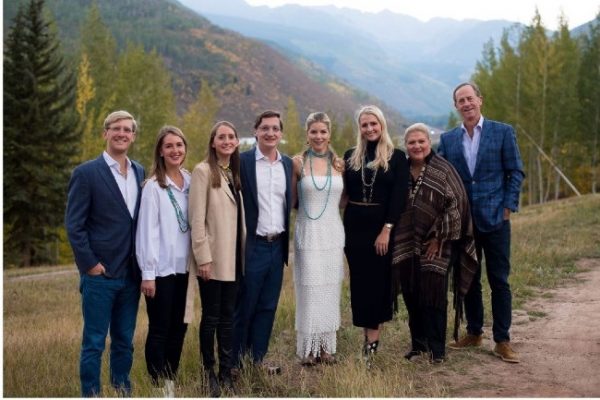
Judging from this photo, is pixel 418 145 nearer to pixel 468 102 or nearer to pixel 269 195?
pixel 468 102

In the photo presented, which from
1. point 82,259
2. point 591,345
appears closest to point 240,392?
point 82,259

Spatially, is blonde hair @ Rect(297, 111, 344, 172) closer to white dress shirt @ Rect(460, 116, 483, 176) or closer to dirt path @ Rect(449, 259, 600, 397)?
white dress shirt @ Rect(460, 116, 483, 176)

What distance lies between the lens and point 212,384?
4.66 metres

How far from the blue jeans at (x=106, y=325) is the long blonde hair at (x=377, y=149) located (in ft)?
6.97

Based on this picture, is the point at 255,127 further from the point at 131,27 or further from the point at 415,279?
the point at 131,27

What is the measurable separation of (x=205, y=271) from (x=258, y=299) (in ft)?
2.59

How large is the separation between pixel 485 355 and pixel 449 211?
1.45m

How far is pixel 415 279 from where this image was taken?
5.32 metres

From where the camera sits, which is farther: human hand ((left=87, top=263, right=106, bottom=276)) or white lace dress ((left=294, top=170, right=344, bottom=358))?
white lace dress ((left=294, top=170, right=344, bottom=358))

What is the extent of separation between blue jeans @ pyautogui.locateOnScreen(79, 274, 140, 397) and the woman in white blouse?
6.8 inches

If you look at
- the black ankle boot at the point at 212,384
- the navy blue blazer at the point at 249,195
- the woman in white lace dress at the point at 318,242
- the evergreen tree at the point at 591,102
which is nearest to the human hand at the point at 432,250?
the woman in white lace dress at the point at 318,242

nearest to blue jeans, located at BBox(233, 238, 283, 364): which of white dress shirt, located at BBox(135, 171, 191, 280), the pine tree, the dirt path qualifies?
white dress shirt, located at BBox(135, 171, 191, 280)

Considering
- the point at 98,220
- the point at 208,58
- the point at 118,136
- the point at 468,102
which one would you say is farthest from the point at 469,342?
the point at 208,58

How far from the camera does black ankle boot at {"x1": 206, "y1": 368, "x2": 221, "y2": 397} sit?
4.61 m
